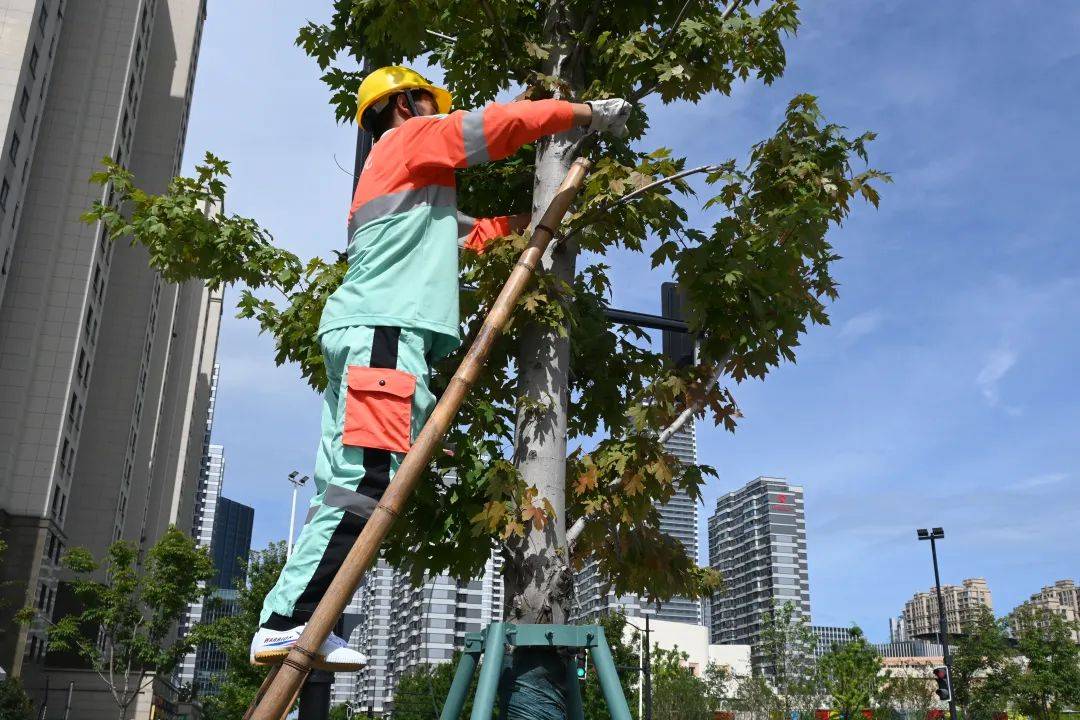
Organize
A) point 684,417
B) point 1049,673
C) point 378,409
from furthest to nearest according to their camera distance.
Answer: point 1049,673, point 684,417, point 378,409

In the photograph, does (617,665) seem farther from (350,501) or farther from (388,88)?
(350,501)

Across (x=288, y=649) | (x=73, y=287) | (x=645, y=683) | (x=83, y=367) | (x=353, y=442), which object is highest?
(x=73, y=287)

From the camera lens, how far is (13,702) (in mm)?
37000

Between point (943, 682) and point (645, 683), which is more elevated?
point (943, 682)

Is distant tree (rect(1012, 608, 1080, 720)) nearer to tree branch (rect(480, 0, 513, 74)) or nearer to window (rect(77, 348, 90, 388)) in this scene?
window (rect(77, 348, 90, 388))

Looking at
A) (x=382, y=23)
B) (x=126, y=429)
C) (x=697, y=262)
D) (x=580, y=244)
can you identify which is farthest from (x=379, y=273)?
(x=126, y=429)

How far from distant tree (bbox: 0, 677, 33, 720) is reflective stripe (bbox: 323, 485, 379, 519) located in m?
39.5

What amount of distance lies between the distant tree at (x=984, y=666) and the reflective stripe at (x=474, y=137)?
59737mm

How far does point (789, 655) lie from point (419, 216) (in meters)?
57.8

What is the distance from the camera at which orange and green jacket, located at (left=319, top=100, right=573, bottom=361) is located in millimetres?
3612

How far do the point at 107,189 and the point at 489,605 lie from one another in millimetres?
133041

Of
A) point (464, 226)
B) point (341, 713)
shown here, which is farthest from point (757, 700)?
point (464, 226)

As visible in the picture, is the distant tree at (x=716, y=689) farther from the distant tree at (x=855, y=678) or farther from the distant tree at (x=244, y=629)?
the distant tree at (x=244, y=629)

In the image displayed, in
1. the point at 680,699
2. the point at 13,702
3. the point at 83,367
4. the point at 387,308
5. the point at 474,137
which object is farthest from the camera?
the point at 680,699
